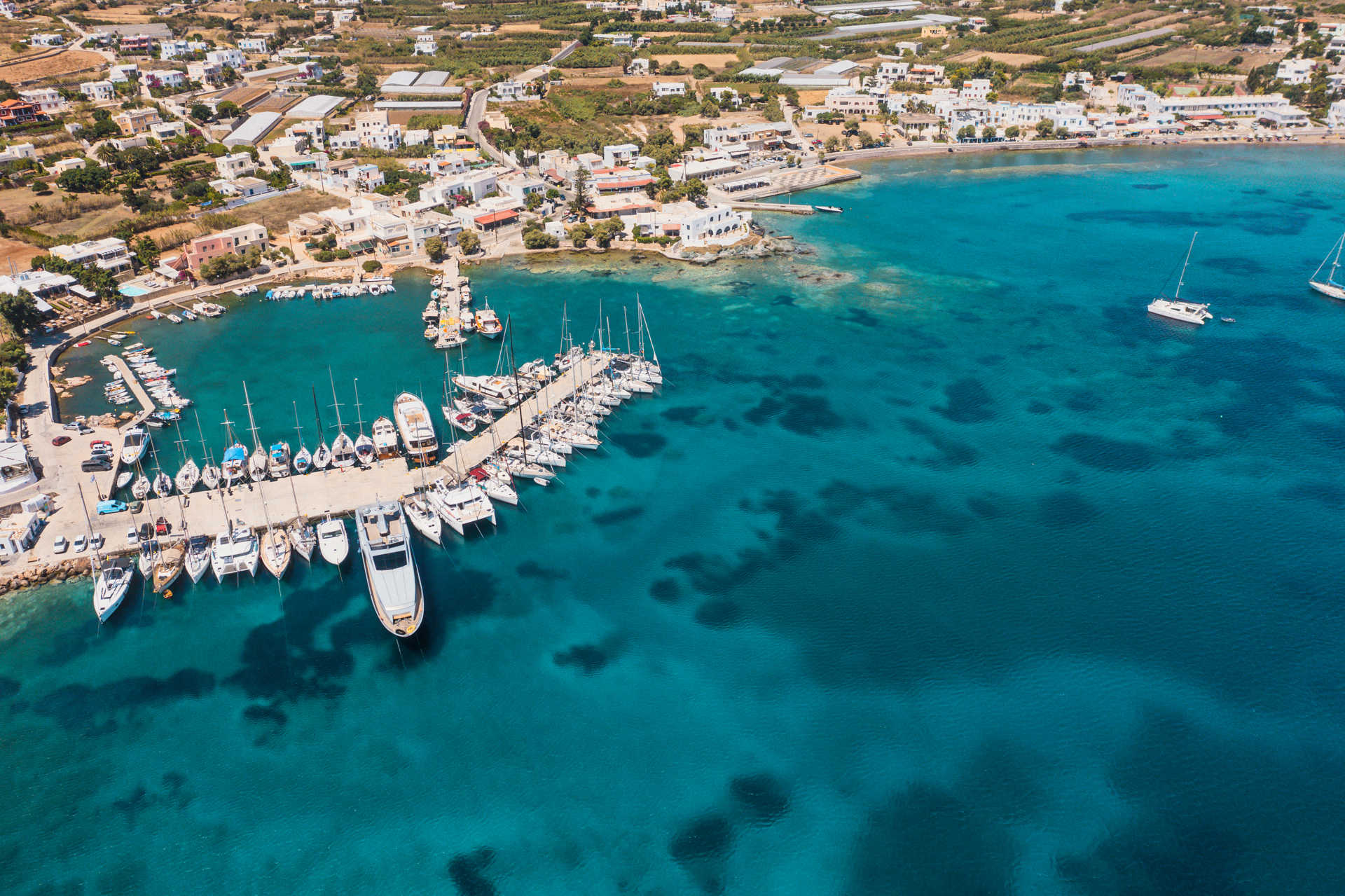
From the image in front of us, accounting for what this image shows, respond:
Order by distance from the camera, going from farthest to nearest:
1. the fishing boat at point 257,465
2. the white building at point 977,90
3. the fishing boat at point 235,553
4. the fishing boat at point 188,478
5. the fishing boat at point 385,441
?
the white building at point 977,90 < the fishing boat at point 385,441 < the fishing boat at point 257,465 < the fishing boat at point 188,478 < the fishing boat at point 235,553

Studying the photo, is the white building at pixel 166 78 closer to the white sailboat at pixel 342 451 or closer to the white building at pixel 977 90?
the white sailboat at pixel 342 451

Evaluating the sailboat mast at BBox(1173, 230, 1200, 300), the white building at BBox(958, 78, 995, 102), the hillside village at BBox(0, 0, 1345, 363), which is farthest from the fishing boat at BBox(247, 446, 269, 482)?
the white building at BBox(958, 78, 995, 102)

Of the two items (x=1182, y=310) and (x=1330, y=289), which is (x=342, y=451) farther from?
(x=1330, y=289)

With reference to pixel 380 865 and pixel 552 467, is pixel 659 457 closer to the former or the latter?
pixel 552 467

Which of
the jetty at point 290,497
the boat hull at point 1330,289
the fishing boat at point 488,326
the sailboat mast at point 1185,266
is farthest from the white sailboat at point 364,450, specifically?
the boat hull at point 1330,289

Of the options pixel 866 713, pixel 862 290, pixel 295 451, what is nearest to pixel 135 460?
pixel 295 451

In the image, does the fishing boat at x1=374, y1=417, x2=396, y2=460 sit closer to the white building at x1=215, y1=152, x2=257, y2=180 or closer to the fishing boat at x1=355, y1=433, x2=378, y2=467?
the fishing boat at x1=355, y1=433, x2=378, y2=467

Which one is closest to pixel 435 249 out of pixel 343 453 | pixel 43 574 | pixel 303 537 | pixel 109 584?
pixel 343 453
